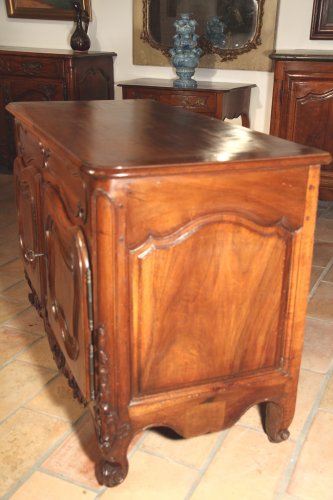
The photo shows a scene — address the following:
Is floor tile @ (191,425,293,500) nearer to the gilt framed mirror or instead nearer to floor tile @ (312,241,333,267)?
floor tile @ (312,241,333,267)

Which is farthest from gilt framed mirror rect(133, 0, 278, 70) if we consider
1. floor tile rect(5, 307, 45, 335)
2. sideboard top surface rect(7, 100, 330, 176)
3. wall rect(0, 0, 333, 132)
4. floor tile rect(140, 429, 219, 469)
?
floor tile rect(140, 429, 219, 469)

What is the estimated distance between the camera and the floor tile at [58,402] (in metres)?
1.93

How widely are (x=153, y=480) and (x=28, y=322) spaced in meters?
1.14

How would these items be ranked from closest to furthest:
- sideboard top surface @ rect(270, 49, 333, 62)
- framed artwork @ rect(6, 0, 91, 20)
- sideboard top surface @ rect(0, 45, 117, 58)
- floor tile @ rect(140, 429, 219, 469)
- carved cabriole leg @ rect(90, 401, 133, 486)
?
carved cabriole leg @ rect(90, 401, 133, 486) → floor tile @ rect(140, 429, 219, 469) → sideboard top surface @ rect(270, 49, 333, 62) → sideboard top surface @ rect(0, 45, 117, 58) → framed artwork @ rect(6, 0, 91, 20)

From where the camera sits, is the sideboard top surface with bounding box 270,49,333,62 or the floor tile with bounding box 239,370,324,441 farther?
the sideboard top surface with bounding box 270,49,333,62

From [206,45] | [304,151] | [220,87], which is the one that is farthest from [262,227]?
[206,45]

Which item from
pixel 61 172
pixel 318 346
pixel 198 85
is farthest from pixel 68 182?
pixel 198 85

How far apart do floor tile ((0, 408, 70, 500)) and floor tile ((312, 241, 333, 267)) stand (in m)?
1.94

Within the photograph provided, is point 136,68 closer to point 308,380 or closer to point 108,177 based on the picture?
point 308,380

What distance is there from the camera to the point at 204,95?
3.86 metres

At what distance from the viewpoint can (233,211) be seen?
1.43 m

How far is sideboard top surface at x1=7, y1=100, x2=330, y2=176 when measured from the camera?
1.33 metres

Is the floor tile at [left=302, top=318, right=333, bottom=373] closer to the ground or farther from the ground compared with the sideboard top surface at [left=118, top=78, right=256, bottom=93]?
closer to the ground

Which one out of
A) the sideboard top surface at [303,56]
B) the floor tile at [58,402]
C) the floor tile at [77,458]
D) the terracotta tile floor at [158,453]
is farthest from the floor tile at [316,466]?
the sideboard top surface at [303,56]
